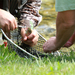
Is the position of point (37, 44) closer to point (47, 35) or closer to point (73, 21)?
point (73, 21)

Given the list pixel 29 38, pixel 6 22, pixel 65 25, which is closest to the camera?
pixel 65 25

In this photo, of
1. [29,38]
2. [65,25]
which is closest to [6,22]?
[29,38]

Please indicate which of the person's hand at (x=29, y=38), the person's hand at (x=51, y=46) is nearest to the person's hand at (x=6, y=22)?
the person's hand at (x=29, y=38)

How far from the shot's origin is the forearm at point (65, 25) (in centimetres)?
128

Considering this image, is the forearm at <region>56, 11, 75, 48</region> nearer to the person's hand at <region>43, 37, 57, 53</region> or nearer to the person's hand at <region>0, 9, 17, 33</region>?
the person's hand at <region>43, 37, 57, 53</region>

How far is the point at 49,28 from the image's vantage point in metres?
4.68

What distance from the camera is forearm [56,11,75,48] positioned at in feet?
4.20

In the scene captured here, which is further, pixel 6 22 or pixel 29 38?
pixel 29 38

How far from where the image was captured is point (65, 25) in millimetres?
1321

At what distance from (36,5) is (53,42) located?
95cm

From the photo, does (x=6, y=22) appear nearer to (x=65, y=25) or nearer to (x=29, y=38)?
(x=29, y=38)

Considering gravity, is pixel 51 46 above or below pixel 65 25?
below

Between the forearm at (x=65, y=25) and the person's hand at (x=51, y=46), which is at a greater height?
the forearm at (x=65, y=25)

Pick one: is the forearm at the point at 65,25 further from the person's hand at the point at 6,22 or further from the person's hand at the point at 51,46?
the person's hand at the point at 6,22
